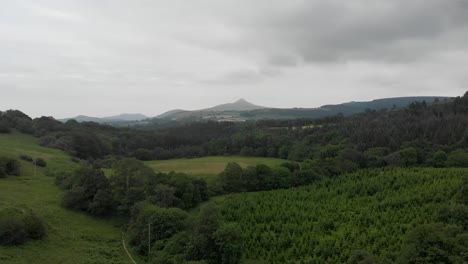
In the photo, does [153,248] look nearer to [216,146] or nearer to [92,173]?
[92,173]

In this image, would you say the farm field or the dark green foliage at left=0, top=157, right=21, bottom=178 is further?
the dark green foliage at left=0, top=157, right=21, bottom=178

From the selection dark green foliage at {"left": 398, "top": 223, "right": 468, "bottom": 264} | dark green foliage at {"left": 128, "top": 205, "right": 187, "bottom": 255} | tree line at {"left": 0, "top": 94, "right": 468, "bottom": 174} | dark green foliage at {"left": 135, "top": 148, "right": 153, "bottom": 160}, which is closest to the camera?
dark green foliage at {"left": 398, "top": 223, "right": 468, "bottom": 264}

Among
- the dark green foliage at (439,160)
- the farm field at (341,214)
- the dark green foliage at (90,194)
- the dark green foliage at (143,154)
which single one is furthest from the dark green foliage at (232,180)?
the dark green foliage at (143,154)

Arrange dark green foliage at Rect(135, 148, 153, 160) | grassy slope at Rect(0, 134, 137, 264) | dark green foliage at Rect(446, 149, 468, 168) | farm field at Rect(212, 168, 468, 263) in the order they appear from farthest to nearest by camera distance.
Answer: dark green foliage at Rect(135, 148, 153, 160) < dark green foliage at Rect(446, 149, 468, 168) < farm field at Rect(212, 168, 468, 263) < grassy slope at Rect(0, 134, 137, 264)

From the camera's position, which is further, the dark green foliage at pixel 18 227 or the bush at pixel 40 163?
the bush at pixel 40 163

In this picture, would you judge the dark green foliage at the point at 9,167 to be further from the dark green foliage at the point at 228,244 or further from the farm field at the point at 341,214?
the dark green foliage at the point at 228,244

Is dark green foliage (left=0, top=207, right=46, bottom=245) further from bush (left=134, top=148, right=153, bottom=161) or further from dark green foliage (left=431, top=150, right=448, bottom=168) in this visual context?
dark green foliage (left=431, top=150, right=448, bottom=168)

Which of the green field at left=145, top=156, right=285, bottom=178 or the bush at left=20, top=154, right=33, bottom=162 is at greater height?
the bush at left=20, top=154, right=33, bottom=162

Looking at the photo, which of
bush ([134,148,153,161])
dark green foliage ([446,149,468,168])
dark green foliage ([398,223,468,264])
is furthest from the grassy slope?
dark green foliage ([446,149,468,168])

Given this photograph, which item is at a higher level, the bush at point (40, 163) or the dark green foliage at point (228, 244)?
the bush at point (40, 163)
